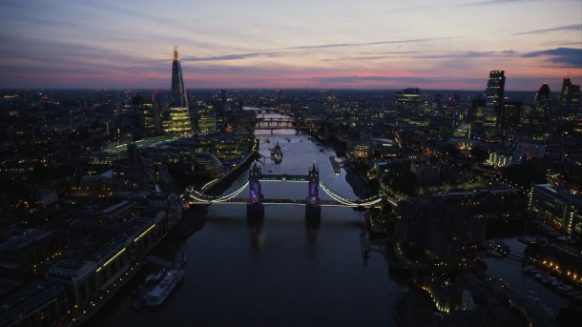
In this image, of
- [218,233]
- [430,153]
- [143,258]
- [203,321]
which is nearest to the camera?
[203,321]

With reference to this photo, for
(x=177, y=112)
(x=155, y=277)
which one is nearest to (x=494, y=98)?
(x=177, y=112)

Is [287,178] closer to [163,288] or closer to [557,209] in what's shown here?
[163,288]

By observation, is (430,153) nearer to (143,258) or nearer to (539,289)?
(539,289)

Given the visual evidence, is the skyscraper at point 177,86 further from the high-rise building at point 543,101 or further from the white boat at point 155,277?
the high-rise building at point 543,101

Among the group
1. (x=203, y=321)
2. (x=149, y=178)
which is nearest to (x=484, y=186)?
(x=203, y=321)

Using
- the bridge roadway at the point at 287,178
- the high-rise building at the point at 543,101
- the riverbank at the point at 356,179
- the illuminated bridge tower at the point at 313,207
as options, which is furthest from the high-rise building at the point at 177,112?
the high-rise building at the point at 543,101

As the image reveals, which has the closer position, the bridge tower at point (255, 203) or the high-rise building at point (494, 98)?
the bridge tower at point (255, 203)
